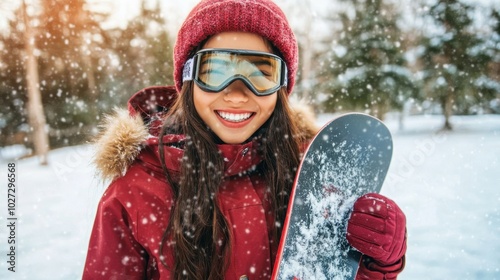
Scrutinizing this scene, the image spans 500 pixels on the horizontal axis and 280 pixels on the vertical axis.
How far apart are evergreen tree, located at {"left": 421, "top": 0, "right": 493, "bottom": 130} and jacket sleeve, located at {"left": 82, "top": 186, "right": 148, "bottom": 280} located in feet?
47.7

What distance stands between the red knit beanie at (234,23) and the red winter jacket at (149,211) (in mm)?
473

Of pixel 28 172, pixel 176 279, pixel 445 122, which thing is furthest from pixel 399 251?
pixel 445 122

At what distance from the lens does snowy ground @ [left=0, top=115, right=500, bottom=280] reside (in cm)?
425

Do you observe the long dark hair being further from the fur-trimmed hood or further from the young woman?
the fur-trimmed hood

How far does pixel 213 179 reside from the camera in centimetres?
153

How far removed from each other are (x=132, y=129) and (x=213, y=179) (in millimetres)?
438

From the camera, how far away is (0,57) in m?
12.4

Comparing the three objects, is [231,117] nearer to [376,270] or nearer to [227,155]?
[227,155]

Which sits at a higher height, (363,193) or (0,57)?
(0,57)

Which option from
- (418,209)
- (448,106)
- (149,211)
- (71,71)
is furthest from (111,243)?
(71,71)

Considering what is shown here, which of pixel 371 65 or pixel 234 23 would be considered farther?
pixel 371 65

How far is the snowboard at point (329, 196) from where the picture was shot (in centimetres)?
154

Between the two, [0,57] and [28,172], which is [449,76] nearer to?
[28,172]

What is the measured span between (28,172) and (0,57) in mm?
4910
